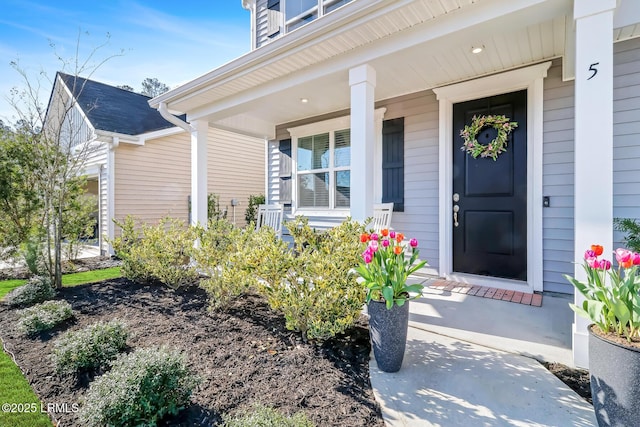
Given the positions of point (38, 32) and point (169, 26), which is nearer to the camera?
point (38, 32)

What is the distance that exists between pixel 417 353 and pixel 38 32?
7.09 meters

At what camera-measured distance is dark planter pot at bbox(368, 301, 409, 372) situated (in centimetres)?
189

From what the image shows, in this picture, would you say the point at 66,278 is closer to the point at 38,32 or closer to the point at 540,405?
the point at 38,32

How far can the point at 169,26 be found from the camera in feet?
19.7

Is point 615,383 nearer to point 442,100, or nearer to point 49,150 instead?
point 442,100

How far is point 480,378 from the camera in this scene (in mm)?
1845

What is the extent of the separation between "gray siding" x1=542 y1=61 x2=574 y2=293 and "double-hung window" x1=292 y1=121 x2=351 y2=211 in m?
2.48

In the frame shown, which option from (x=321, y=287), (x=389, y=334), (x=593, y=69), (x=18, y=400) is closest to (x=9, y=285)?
(x=18, y=400)

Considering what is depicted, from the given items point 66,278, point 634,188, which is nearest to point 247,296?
point 66,278

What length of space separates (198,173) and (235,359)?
3298 millimetres

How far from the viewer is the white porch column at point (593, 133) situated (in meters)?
1.85

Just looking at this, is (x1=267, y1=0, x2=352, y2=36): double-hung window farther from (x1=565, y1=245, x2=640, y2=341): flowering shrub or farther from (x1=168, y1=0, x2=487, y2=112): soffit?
(x1=565, y1=245, x2=640, y2=341): flowering shrub

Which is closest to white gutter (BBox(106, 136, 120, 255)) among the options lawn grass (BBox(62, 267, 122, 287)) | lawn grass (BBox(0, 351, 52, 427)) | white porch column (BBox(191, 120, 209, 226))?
lawn grass (BBox(62, 267, 122, 287))

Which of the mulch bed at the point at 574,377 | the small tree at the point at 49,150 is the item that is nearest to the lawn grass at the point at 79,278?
the small tree at the point at 49,150
